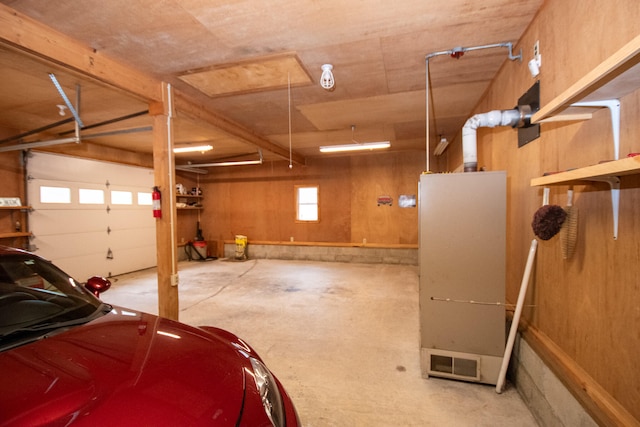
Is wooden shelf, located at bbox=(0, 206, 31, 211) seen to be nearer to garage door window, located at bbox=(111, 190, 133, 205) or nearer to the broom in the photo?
garage door window, located at bbox=(111, 190, 133, 205)

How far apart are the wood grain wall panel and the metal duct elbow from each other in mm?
243

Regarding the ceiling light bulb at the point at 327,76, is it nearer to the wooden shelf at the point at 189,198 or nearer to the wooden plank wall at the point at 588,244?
the wooden plank wall at the point at 588,244

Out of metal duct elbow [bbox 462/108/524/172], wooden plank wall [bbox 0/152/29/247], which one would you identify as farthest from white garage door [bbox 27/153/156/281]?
metal duct elbow [bbox 462/108/524/172]

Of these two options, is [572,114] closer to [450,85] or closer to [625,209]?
[625,209]

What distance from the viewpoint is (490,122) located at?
2238mm

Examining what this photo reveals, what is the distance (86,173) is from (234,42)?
208 inches

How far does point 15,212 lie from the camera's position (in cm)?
454

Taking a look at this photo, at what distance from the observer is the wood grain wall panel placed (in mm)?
1207

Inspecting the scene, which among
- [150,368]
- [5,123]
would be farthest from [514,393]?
[5,123]

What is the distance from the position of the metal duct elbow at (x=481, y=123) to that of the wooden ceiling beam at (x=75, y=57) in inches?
122

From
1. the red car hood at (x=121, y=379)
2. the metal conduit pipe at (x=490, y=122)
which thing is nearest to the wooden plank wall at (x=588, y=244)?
the metal conduit pipe at (x=490, y=122)

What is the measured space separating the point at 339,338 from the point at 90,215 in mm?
5761

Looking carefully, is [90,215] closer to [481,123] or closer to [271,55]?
[271,55]

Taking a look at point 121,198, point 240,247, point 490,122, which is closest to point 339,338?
point 490,122
